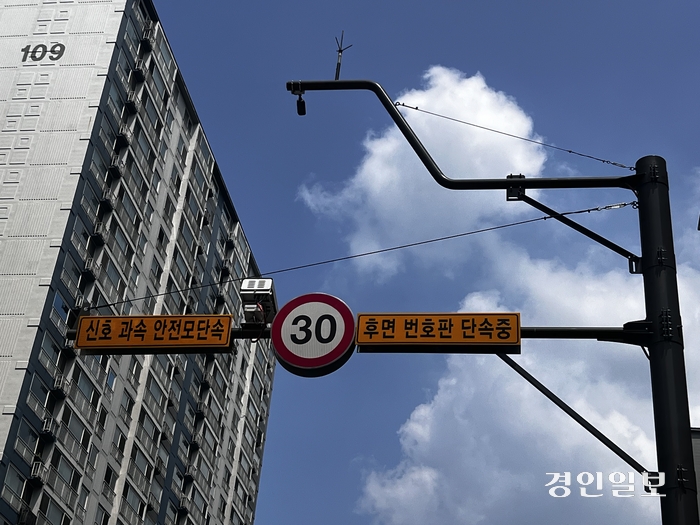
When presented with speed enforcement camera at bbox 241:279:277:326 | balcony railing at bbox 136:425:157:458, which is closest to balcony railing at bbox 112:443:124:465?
balcony railing at bbox 136:425:157:458

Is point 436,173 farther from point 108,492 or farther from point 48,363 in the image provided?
point 108,492

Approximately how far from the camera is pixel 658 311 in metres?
7.09

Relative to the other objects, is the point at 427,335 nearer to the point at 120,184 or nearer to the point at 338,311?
the point at 338,311

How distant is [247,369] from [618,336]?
77.0 meters

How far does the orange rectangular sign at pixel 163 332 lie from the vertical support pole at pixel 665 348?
362 cm

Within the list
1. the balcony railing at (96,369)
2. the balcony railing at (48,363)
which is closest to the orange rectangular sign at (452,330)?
the balcony railing at (48,363)

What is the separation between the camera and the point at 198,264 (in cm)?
7231

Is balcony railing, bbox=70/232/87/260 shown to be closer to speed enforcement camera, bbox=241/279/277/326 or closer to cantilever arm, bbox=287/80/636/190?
speed enforcement camera, bbox=241/279/277/326

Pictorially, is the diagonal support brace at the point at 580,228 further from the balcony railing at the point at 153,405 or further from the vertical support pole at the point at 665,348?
the balcony railing at the point at 153,405

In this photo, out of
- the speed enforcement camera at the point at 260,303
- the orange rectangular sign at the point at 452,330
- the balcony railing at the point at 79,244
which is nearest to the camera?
the orange rectangular sign at the point at 452,330

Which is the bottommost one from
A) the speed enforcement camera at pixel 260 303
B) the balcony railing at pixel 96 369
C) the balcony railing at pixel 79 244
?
the speed enforcement camera at pixel 260 303

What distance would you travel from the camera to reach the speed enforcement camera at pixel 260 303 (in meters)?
8.77

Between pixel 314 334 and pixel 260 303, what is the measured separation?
0.78 meters

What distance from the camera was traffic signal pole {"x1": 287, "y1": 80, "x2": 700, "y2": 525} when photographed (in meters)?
6.41
